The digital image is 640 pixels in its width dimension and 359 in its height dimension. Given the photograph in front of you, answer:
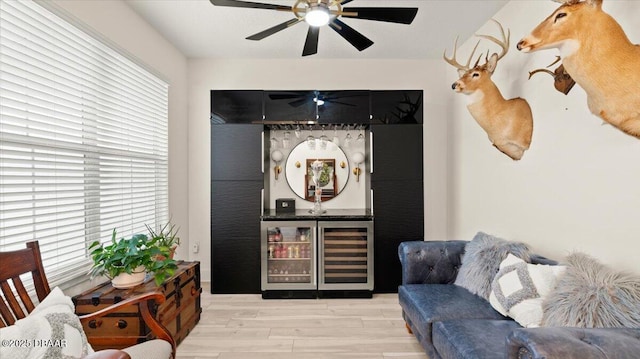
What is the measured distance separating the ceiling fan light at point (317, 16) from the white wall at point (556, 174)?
158 centimetres

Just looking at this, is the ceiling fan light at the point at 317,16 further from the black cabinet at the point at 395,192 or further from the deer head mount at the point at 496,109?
the black cabinet at the point at 395,192

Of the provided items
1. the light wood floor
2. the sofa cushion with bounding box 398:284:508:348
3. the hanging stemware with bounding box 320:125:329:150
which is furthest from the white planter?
the hanging stemware with bounding box 320:125:329:150

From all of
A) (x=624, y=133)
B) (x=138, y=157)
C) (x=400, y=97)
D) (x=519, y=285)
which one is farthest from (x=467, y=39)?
(x=138, y=157)

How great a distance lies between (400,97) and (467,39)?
2.96ft

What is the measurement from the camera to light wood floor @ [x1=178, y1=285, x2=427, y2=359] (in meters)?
2.51

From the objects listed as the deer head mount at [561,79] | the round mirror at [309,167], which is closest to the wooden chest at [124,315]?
the round mirror at [309,167]

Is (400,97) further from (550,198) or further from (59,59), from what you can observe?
(59,59)

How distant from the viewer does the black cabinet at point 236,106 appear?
3689mm

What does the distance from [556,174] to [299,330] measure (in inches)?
91.8

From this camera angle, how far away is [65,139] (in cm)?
208

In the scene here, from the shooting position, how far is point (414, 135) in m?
3.69

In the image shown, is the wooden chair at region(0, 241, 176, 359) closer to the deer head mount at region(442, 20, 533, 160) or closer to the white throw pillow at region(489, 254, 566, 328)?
the white throw pillow at region(489, 254, 566, 328)

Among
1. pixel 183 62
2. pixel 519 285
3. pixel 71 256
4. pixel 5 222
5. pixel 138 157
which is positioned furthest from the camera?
pixel 183 62

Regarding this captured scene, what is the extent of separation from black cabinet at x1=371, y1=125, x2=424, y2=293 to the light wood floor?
40cm
